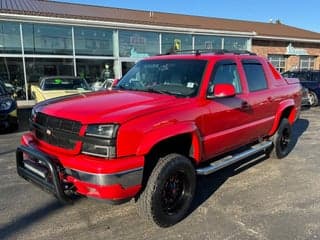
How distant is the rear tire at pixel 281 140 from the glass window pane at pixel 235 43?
1538cm

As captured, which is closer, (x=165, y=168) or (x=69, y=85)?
(x=165, y=168)

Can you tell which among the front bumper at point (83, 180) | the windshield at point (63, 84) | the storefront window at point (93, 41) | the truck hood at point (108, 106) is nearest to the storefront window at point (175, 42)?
the storefront window at point (93, 41)

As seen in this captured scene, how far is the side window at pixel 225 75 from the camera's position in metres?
4.39

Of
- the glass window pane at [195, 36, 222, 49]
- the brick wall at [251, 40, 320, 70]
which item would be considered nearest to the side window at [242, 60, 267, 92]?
the glass window pane at [195, 36, 222, 49]

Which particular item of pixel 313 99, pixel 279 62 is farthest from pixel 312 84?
pixel 279 62

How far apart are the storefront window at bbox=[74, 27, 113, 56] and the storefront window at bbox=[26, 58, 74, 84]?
88 cm

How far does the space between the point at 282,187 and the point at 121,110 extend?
290cm

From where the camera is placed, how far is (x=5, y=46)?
1452cm

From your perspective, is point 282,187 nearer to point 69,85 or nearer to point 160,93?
point 160,93

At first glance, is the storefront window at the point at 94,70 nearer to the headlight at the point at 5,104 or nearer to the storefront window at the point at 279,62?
the headlight at the point at 5,104

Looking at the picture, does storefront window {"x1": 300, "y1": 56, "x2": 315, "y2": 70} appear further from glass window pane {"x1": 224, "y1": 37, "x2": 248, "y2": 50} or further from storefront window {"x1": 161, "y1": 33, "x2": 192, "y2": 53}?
storefront window {"x1": 161, "y1": 33, "x2": 192, "y2": 53}

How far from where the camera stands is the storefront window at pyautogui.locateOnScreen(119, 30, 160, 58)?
57.7ft

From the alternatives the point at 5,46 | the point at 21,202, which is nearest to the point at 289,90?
the point at 21,202

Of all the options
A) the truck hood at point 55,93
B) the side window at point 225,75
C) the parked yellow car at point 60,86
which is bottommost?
the truck hood at point 55,93
